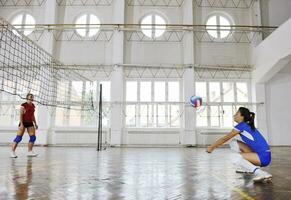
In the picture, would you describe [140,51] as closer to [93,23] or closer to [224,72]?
[93,23]

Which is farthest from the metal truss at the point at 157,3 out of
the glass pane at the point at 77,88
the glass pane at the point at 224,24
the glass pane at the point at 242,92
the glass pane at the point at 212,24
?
the glass pane at the point at 242,92

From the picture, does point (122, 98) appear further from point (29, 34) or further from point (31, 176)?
point (31, 176)

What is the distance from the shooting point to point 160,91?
1242 cm

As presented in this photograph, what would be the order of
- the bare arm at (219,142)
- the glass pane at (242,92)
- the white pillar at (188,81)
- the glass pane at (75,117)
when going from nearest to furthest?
the bare arm at (219,142)
the white pillar at (188,81)
the glass pane at (75,117)
the glass pane at (242,92)

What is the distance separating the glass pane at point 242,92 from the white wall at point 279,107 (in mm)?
974

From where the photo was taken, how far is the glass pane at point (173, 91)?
1235cm

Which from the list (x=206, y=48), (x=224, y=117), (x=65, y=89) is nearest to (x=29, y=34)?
(x=65, y=89)

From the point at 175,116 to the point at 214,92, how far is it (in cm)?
227

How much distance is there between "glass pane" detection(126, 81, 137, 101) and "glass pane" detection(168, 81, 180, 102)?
5.47ft

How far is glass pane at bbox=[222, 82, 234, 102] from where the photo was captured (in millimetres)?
12414

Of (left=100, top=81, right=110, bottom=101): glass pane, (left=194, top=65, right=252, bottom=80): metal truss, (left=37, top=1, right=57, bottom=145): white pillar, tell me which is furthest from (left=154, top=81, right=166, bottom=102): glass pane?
(left=37, top=1, right=57, bottom=145): white pillar

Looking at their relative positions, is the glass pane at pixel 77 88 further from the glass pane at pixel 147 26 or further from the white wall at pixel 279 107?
the white wall at pixel 279 107

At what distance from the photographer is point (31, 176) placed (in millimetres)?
3379

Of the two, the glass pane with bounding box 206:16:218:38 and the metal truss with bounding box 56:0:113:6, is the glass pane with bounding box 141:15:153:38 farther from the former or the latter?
the glass pane with bounding box 206:16:218:38
